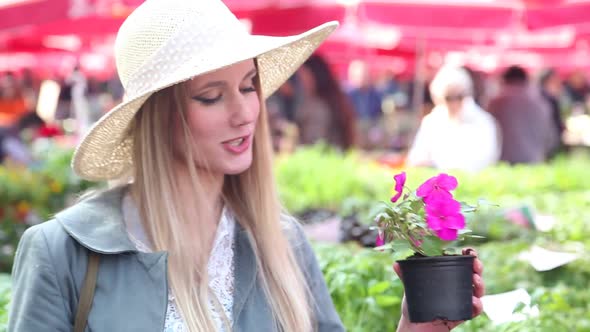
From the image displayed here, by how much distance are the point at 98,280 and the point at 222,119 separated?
0.47 m

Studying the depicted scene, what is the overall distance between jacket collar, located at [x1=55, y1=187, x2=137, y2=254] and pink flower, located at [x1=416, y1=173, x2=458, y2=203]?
2.19 feet

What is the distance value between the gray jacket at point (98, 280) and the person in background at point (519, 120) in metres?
7.36

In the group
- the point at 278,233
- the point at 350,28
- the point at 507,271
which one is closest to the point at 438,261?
the point at 278,233

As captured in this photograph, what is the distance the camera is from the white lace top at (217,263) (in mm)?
2188

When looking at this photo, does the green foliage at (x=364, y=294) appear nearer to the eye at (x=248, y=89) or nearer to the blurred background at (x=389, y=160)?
the blurred background at (x=389, y=160)

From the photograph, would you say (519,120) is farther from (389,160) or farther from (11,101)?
(11,101)

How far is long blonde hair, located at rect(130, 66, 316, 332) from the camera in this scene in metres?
2.24

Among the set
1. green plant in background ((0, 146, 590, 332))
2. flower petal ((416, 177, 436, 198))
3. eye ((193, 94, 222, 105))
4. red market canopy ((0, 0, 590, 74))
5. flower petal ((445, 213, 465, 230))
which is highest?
red market canopy ((0, 0, 590, 74))

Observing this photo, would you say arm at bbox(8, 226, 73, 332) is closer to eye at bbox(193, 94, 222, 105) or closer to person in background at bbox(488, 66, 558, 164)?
eye at bbox(193, 94, 222, 105)

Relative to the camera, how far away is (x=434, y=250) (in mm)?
2039

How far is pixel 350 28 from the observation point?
40.6 ft

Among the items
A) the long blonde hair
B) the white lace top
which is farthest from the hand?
the white lace top

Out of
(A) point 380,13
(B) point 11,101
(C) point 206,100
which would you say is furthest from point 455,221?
(B) point 11,101

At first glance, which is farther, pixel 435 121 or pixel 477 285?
pixel 435 121
